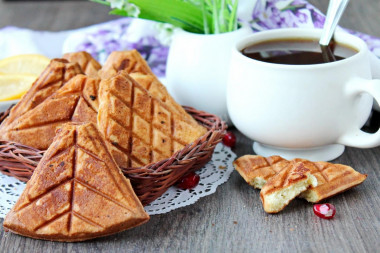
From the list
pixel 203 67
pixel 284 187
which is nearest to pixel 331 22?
pixel 203 67

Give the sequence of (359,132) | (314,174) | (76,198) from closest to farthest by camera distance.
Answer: (76,198) → (314,174) → (359,132)

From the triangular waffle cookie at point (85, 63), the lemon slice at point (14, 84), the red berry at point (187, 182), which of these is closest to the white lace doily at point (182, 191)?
the red berry at point (187, 182)

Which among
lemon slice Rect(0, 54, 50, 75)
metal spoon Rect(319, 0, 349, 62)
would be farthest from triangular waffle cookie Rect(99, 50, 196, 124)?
metal spoon Rect(319, 0, 349, 62)

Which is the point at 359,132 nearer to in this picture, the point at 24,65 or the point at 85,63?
the point at 85,63

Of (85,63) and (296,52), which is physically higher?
(296,52)

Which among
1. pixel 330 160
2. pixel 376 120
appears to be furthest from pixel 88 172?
pixel 376 120

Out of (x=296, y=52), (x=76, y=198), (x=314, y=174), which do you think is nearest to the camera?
(x=76, y=198)

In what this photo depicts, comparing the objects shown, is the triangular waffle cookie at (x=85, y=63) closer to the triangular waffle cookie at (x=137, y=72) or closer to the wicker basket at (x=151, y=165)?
the triangular waffle cookie at (x=137, y=72)
